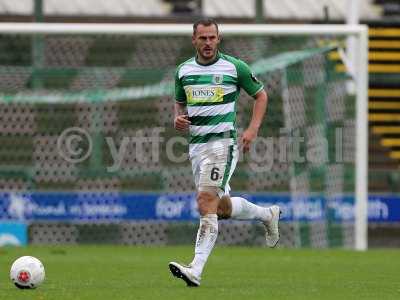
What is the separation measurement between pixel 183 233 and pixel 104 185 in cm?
130

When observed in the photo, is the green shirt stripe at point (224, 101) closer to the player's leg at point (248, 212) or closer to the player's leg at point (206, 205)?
the player's leg at point (206, 205)

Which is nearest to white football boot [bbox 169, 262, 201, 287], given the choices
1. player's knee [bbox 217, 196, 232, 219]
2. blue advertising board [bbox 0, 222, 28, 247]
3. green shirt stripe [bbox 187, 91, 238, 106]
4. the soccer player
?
the soccer player

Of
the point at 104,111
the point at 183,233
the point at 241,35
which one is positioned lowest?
the point at 183,233

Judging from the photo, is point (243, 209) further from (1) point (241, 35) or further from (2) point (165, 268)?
(1) point (241, 35)

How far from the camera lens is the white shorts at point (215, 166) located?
9281 mm

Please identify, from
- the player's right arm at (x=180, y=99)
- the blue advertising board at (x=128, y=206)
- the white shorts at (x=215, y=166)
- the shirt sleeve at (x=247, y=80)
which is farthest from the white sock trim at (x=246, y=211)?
the blue advertising board at (x=128, y=206)

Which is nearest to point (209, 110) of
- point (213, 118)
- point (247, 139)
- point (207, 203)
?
point (213, 118)

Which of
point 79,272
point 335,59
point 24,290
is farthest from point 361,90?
point 24,290

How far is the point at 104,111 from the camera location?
16281 mm

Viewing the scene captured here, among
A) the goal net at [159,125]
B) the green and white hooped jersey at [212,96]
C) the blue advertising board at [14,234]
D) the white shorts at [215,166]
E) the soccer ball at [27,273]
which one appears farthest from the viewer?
the blue advertising board at [14,234]

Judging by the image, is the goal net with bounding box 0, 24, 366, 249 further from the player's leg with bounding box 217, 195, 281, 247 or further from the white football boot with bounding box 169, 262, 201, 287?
the white football boot with bounding box 169, 262, 201, 287

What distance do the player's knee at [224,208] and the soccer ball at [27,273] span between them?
59.6 inches

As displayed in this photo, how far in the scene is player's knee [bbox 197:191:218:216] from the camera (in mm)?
9172

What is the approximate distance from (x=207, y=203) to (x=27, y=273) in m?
1.46
